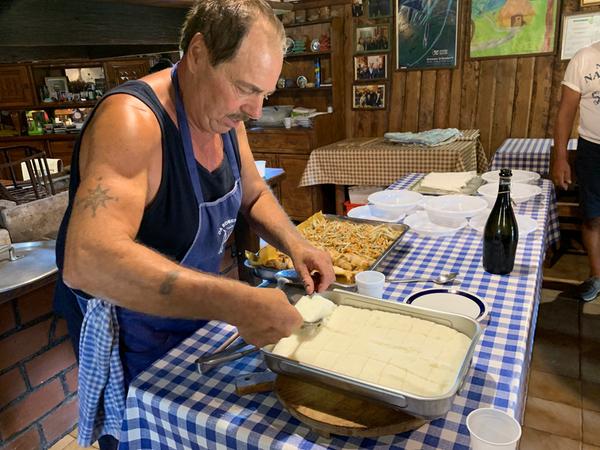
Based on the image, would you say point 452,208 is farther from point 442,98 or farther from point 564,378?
point 442,98

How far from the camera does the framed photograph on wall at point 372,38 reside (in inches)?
189

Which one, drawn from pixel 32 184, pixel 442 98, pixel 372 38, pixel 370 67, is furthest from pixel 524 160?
pixel 32 184

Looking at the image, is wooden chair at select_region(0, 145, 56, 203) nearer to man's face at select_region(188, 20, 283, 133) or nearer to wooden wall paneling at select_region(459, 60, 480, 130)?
man's face at select_region(188, 20, 283, 133)

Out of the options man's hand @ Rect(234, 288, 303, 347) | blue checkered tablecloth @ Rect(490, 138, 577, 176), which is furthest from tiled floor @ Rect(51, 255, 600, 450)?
man's hand @ Rect(234, 288, 303, 347)

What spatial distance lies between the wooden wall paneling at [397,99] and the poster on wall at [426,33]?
12 centimetres

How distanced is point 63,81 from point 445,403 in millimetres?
7980

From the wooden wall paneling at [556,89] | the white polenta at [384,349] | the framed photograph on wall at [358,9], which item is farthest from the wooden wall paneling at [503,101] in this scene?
the white polenta at [384,349]

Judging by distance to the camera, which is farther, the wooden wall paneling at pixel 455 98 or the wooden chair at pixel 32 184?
the wooden wall paneling at pixel 455 98

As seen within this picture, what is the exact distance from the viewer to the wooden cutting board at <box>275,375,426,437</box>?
0.82m

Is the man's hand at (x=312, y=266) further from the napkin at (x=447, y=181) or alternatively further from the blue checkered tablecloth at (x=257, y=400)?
the napkin at (x=447, y=181)

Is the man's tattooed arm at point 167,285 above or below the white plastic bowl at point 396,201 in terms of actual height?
above

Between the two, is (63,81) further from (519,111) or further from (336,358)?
(336,358)

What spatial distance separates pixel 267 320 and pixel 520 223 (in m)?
1.34

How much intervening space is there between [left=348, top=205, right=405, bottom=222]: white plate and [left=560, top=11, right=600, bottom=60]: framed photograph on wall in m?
3.17
